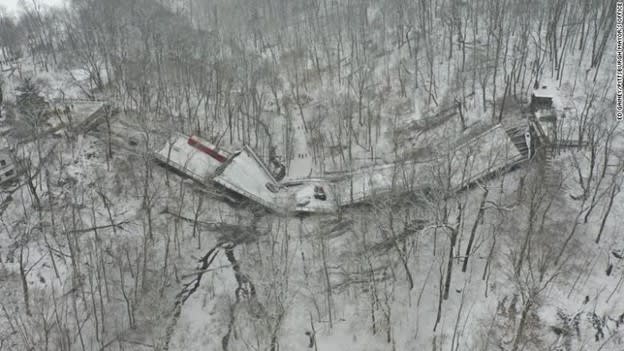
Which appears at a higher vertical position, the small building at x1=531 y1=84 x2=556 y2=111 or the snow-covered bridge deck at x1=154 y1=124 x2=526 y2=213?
the small building at x1=531 y1=84 x2=556 y2=111

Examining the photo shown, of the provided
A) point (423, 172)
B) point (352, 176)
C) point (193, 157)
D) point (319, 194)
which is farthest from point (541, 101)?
point (193, 157)

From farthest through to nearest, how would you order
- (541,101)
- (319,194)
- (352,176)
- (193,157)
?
1. (541,101)
2. (193,157)
3. (319,194)
4. (352,176)

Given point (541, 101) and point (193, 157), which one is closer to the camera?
point (193, 157)

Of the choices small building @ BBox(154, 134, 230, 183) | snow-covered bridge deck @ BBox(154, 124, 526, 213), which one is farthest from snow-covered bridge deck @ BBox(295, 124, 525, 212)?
small building @ BBox(154, 134, 230, 183)

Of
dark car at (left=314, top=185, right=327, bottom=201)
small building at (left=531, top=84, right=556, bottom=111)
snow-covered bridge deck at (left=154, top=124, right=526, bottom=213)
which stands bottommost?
dark car at (left=314, top=185, right=327, bottom=201)

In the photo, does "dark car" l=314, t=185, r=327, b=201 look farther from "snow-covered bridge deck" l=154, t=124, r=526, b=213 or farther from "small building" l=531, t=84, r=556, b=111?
"small building" l=531, t=84, r=556, b=111

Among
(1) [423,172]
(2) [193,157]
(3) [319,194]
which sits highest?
(2) [193,157]

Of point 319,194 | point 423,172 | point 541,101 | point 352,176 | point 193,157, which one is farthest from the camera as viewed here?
point 541,101

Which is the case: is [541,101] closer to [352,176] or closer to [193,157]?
[352,176]

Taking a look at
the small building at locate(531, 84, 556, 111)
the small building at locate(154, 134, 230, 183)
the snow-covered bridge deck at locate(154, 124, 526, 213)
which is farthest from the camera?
the small building at locate(531, 84, 556, 111)
